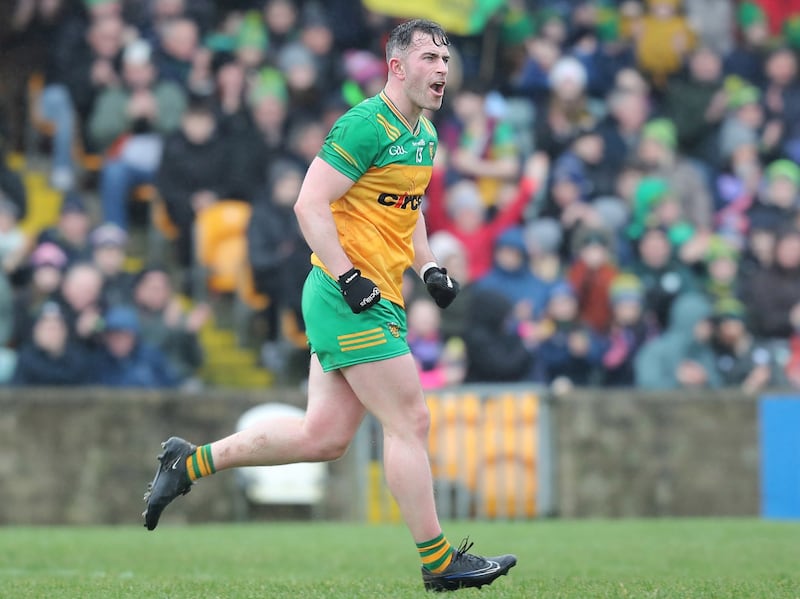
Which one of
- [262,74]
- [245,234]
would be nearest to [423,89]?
[245,234]

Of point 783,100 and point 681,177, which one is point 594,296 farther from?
point 783,100

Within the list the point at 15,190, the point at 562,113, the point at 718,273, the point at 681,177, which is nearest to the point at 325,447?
the point at 15,190

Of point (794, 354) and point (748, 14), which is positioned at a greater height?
point (748, 14)

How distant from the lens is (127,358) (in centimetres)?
1402

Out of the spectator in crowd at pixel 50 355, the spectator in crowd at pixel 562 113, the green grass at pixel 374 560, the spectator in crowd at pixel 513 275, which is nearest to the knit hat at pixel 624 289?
the spectator in crowd at pixel 513 275

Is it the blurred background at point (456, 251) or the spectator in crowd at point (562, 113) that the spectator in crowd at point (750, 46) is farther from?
the spectator in crowd at point (562, 113)

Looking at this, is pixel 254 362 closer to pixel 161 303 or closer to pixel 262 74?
pixel 161 303

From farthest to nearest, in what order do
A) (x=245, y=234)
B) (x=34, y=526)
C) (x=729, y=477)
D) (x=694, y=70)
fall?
(x=694, y=70)
(x=245, y=234)
(x=729, y=477)
(x=34, y=526)

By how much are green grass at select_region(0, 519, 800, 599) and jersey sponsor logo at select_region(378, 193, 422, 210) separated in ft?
5.47

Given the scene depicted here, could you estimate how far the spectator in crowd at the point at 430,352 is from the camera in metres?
14.3

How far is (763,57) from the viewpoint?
1934 cm

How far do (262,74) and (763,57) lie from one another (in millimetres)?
6326

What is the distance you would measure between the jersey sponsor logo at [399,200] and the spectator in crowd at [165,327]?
23.3 feet

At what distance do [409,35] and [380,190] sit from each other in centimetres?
69
